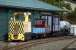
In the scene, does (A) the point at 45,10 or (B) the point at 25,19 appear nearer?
(B) the point at 25,19

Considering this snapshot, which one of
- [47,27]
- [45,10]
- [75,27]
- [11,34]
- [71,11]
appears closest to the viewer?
[11,34]

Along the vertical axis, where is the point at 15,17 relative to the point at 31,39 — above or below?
above

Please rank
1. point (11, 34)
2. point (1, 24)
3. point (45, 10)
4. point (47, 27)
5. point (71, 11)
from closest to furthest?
point (11, 34) < point (1, 24) < point (47, 27) < point (45, 10) < point (71, 11)

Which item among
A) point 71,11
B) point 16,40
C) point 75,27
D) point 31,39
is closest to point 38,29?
point 31,39

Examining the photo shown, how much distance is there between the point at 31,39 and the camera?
95.0 ft

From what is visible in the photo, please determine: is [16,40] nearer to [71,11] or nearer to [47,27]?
[47,27]

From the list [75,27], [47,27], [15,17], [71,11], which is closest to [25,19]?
[15,17]

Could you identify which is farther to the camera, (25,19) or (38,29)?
(38,29)

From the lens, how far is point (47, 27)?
1268 inches

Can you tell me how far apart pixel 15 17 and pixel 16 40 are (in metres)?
3.07

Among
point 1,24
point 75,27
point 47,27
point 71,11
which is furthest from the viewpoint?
point 71,11

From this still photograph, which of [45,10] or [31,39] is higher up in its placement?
[45,10]

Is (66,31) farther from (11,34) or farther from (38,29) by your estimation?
(11,34)

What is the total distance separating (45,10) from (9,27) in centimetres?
774
